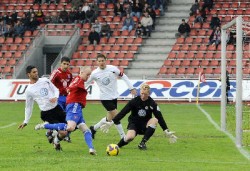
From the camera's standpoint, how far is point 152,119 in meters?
16.7

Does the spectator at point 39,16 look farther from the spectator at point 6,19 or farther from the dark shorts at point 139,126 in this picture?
the dark shorts at point 139,126

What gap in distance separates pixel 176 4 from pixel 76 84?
1247 inches

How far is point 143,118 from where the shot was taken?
54.8 ft

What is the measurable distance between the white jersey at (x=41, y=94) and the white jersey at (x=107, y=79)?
276 centimetres

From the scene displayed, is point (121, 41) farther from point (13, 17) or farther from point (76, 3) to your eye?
point (13, 17)

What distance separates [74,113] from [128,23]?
2973 cm

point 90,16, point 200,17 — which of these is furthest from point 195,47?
point 90,16

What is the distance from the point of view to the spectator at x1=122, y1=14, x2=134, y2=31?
45.1m

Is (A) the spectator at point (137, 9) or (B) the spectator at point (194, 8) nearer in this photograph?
(B) the spectator at point (194, 8)

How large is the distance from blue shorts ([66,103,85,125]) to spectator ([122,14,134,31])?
29.4 meters

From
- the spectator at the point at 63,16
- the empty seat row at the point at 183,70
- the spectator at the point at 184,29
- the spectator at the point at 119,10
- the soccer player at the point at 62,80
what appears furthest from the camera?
the spectator at the point at 119,10

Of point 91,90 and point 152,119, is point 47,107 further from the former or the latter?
point 91,90

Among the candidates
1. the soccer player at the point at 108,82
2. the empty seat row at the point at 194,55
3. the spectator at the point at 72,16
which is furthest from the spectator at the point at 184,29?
the soccer player at the point at 108,82

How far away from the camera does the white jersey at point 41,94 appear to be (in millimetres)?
16047
